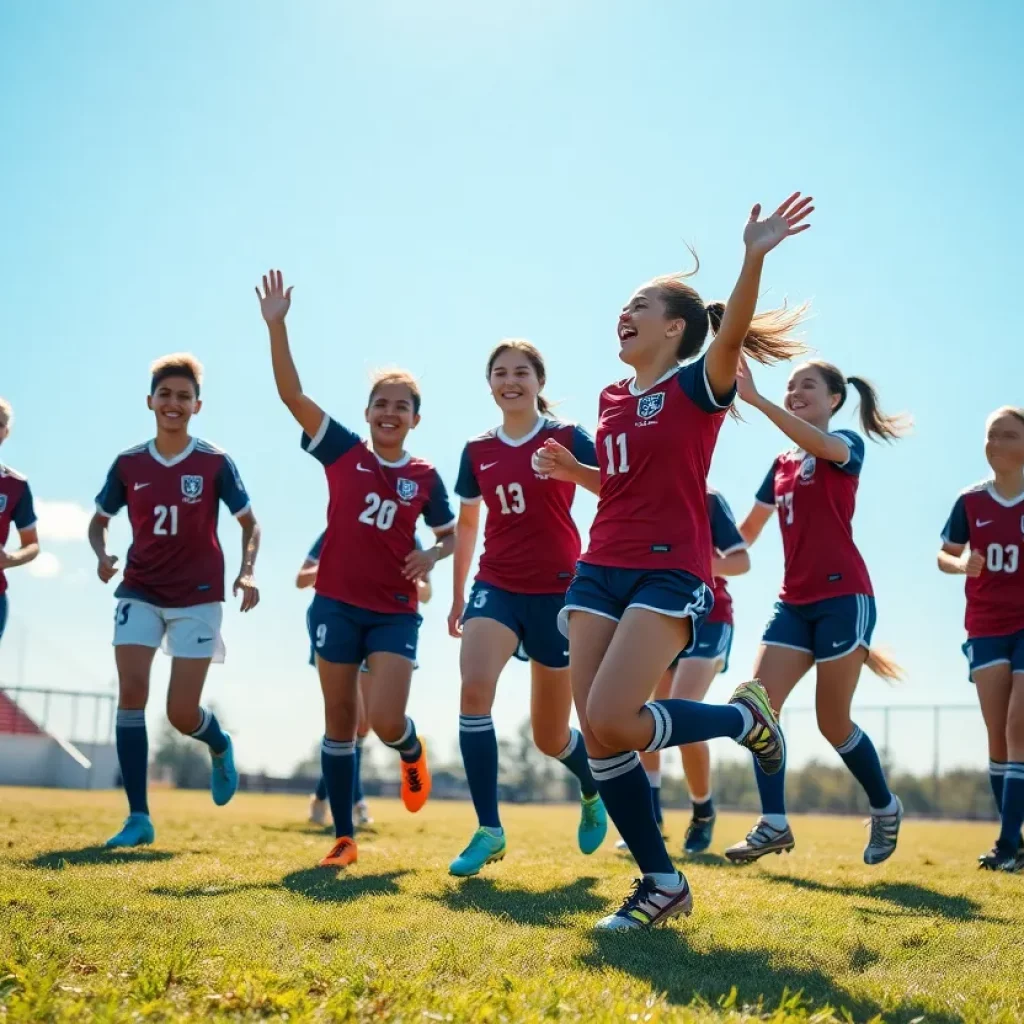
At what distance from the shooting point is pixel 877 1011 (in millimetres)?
3355

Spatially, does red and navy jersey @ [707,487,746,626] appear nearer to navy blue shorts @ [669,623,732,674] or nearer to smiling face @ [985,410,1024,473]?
navy blue shorts @ [669,623,732,674]

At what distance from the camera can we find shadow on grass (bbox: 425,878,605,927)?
4.78 m

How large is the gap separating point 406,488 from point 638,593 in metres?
2.94

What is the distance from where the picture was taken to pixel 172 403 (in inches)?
313

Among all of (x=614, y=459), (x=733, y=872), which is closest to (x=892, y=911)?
(x=733, y=872)

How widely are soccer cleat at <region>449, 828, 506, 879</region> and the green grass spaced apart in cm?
8

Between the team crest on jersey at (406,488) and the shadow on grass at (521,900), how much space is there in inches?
96.2

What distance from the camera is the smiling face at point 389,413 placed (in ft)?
24.2

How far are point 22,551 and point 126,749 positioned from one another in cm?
196

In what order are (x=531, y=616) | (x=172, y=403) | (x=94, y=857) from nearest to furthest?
(x=94, y=857) → (x=531, y=616) → (x=172, y=403)

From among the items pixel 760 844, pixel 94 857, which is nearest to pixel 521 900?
pixel 760 844

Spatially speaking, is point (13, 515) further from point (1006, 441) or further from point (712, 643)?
point (1006, 441)

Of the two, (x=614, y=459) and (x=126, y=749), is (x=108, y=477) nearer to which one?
(x=126, y=749)

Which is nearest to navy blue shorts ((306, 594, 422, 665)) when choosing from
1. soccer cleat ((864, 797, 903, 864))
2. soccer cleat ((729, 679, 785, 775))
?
soccer cleat ((729, 679, 785, 775))
